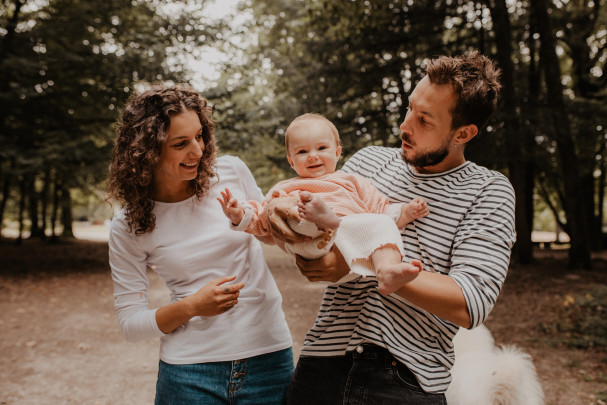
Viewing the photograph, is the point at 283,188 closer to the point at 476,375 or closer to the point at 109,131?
the point at 476,375

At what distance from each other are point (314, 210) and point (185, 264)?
2.27 feet

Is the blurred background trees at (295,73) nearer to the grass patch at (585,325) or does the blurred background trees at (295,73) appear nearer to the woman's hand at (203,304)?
the grass patch at (585,325)

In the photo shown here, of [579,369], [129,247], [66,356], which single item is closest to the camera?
[129,247]

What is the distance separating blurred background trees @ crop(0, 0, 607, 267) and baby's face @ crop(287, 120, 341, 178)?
7.82 metres

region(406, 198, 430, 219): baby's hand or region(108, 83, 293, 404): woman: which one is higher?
region(406, 198, 430, 219): baby's hand

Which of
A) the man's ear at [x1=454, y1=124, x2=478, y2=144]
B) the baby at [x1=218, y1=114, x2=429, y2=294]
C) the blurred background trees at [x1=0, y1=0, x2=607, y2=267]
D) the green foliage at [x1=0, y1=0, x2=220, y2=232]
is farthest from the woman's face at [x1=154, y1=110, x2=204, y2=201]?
the green foliage at [x1=0, y1=0, x2=220, y2=232]

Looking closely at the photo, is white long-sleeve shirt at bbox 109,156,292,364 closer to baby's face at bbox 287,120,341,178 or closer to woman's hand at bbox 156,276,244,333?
woman's hand at bbox 156,276,244,333

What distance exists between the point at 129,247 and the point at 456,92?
5.05ft

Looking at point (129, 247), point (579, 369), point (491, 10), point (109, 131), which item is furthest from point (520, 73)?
point (129, 247)

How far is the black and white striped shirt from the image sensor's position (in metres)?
1.54

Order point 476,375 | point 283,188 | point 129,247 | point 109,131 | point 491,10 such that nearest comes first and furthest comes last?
point 129,247 → point 283,188 → point 476,375 → point 491,10 → point 109,131

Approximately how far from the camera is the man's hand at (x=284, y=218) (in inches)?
69.2

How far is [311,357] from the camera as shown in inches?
72.9

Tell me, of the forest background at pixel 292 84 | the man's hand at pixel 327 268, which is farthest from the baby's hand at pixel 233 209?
the forest background at pixel 292 84
